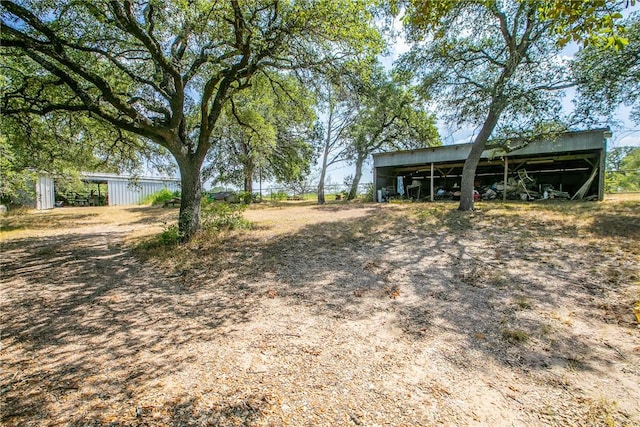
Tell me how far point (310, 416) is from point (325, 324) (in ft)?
Result: 3.92

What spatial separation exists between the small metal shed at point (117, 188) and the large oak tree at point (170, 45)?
42.5 ft

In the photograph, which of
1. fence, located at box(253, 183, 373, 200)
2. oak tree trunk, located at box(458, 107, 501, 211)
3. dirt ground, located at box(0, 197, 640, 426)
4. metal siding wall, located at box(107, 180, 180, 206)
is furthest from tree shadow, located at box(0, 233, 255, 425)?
fence, located at box(253, 183, 373, 200)

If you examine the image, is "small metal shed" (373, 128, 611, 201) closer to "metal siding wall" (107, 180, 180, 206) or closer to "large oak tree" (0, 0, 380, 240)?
"large oak tree" (0, 0, 380, 240)

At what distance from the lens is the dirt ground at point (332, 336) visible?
5.86 feet

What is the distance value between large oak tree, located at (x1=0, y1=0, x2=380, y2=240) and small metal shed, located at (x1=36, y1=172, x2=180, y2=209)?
13.0 meters

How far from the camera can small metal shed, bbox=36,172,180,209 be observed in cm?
1745

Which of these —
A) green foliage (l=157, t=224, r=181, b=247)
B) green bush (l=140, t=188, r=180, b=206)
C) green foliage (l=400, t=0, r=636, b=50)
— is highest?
green foliage (l=400, t=0, r=636, b=50)

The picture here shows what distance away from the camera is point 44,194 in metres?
17.5

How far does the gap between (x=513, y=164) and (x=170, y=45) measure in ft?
52.4

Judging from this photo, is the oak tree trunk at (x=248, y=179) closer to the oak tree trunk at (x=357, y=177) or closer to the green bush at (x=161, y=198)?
the green bush at (x=161, y=198)

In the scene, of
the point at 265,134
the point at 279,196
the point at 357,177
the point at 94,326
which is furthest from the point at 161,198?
the point at 94,326

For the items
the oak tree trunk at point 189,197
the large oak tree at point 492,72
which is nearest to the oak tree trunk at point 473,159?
the large oak tree at point 492,72

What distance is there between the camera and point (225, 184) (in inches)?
818

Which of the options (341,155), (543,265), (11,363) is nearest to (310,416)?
(11,363)
